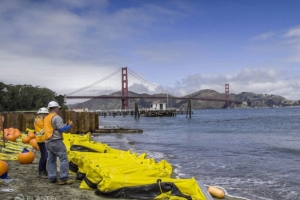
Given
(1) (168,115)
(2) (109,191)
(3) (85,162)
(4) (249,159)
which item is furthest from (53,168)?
(1) (168,115)

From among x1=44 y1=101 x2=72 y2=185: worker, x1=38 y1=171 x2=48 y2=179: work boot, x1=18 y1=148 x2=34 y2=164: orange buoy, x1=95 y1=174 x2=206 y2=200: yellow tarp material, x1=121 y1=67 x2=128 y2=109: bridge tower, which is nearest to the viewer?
x1=95 y1=174 x2=206 y2=200: yellow tarp material

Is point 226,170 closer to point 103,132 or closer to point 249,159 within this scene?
point 249,159

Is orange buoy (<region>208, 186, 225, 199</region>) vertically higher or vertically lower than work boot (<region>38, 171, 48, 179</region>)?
lower

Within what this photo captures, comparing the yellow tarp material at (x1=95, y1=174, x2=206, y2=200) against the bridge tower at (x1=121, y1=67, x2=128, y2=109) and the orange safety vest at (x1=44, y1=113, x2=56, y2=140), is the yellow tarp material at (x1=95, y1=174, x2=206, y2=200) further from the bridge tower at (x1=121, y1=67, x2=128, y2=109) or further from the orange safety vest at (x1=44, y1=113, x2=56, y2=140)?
the bridge tower at (x1=121, y1=67, x2=128, y2=109)

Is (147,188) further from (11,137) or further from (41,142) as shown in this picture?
(11,137)

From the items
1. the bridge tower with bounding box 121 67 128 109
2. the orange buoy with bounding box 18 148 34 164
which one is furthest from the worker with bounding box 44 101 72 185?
the bridge tower with bounding box 121 67 128 109

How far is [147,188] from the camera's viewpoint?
707cm

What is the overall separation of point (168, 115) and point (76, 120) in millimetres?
71655

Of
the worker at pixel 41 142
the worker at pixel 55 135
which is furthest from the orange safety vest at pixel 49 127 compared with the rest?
the worker at pixel 41 142

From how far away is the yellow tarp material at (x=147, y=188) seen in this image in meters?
6.93

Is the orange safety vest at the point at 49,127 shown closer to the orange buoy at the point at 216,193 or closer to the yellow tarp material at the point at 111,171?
the yellow tarp material at the point at 111,171

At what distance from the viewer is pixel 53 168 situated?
7957 millimetres

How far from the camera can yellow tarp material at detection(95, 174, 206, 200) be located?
6.93m

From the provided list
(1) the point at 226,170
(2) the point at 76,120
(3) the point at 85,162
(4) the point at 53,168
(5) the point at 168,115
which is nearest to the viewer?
(4) the point at 53,168
